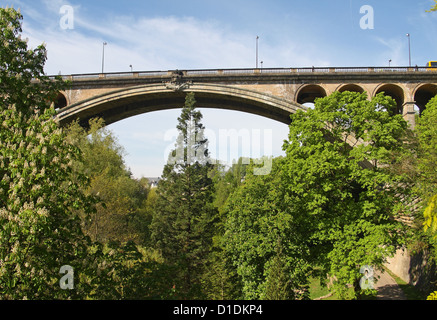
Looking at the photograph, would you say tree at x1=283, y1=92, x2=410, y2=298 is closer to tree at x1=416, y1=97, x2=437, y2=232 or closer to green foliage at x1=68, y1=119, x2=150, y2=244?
tree at x1=416, y1=97, x2=437, y2=232

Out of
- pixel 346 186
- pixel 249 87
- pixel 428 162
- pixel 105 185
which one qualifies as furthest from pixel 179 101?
pixel 428 162

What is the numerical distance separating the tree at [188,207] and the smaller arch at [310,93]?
1087 cm

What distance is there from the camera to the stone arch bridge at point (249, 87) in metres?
30.6

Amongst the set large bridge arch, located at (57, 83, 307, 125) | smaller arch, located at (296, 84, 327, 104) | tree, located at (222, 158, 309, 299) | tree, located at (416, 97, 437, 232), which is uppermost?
smaller arch, located at (296, 84, 327, 104)

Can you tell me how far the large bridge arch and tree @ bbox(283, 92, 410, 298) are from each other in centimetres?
1264

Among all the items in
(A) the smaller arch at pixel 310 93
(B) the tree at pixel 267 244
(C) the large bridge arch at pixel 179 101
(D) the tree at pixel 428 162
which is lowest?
(B) the tree at pixel 267 244

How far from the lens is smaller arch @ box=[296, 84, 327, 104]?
105ft

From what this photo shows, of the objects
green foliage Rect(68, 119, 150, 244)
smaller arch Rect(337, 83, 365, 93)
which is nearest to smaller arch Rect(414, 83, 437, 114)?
smaller arch Rect(337, 83, 365, 93)

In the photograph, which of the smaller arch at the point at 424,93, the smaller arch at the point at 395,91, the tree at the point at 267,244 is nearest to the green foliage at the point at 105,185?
the tree at the point at 267,244

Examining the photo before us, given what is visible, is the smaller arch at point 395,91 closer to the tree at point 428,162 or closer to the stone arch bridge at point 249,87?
the stone arch bridge at point 249,87

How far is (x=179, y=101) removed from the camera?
36.6 metres

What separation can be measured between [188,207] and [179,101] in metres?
14.7

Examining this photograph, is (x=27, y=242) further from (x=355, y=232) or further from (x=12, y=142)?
(x=355, y=232)
